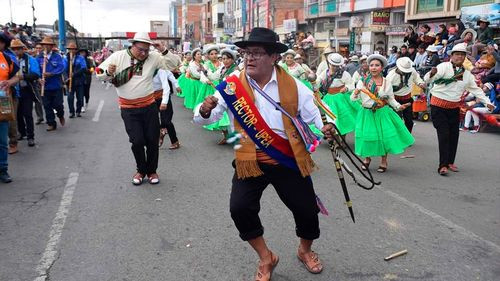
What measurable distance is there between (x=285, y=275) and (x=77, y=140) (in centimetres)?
703

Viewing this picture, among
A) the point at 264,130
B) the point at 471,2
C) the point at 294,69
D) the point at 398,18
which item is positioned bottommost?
the point at 264,130

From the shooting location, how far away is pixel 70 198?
5711 mm

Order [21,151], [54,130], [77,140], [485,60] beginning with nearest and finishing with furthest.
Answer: [21,151]
[77,140]
[54,130]
[485,60]

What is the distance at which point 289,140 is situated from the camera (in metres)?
3.45

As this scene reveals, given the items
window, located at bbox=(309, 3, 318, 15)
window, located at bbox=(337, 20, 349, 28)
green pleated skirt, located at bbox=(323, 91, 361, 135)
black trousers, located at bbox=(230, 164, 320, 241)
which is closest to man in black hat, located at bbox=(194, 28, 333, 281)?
black trousers, located at bbox=(230, 164, 320, 241)

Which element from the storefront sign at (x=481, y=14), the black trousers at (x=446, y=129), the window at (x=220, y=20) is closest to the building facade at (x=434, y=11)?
the storefront sign at (x=481, y=14)

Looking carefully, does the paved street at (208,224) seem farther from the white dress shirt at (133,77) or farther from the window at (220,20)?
the window at (220,20)

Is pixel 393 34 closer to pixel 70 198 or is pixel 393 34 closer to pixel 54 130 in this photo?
pixel 54 130

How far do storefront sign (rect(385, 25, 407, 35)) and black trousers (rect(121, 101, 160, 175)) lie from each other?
76.3 feet

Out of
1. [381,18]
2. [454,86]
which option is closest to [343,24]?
[381,18]

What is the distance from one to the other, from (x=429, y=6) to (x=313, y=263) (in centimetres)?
2476

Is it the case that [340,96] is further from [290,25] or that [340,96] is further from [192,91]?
[290,25]

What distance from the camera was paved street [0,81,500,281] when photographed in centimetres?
384

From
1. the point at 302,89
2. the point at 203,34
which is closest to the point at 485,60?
the point at 302,89
